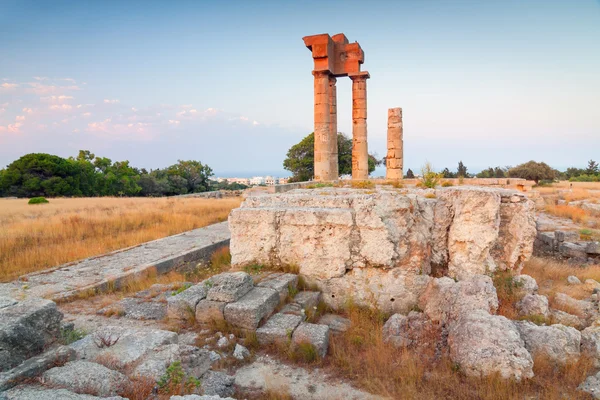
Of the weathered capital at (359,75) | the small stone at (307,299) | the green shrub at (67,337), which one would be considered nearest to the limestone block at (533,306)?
the small stone at (307,299)

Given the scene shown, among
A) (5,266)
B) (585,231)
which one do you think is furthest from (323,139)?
(5,266)

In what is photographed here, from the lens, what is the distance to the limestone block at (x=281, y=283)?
4543mm

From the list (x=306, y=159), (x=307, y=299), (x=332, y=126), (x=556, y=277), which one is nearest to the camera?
(x=307, y=299)

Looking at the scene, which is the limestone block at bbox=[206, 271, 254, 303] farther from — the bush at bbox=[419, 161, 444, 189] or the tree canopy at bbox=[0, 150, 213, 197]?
the tree canopy at bbox=[0, 150, 213, 197]

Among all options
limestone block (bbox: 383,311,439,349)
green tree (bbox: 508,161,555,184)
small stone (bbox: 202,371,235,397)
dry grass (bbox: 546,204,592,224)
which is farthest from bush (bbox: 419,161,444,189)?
green tree (bbox: 508,161,555,184)

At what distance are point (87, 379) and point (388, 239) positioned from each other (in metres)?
3.64

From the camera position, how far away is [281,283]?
4656mm

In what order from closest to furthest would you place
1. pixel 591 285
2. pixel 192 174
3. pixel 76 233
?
pixel 591 285
pixel 76 233
pixel 192 174

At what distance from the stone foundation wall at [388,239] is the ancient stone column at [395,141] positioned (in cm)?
1122

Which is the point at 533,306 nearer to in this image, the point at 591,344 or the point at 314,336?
the point at 591,344

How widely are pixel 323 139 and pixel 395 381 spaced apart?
1343cm

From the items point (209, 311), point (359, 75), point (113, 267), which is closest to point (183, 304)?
point (209, 311)

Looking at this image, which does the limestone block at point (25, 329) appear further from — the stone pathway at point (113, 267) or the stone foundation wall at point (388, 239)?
the stone pathway at point (113, 267)

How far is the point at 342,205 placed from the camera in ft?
17.3
